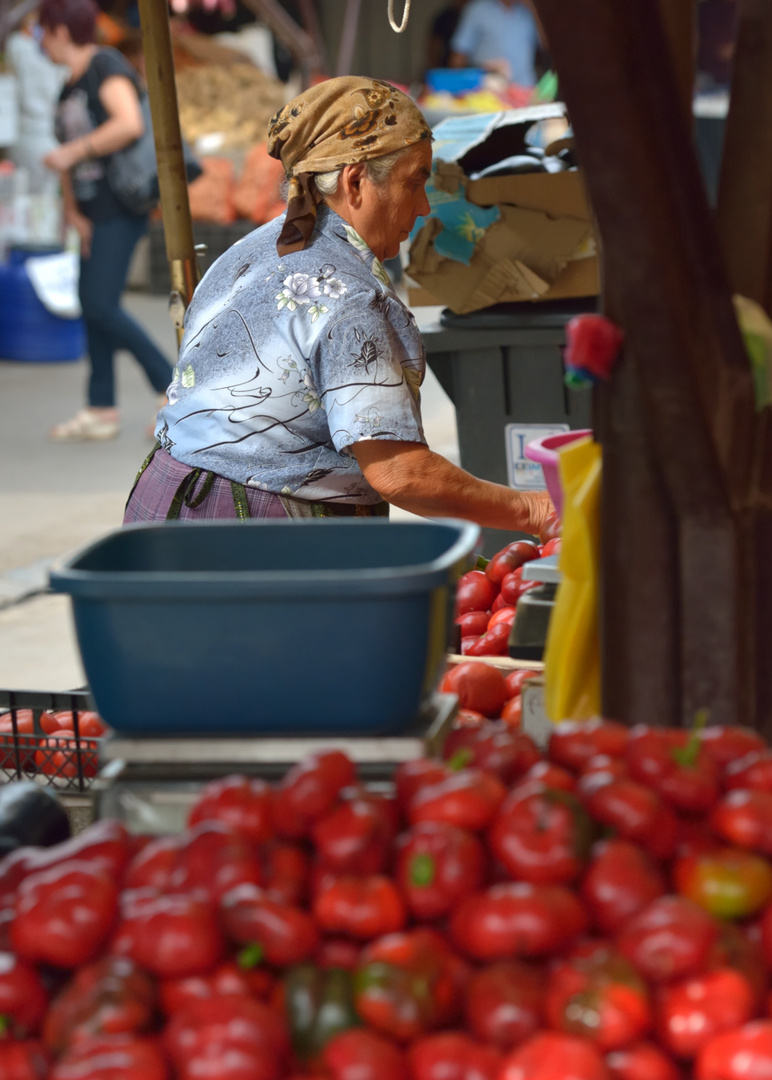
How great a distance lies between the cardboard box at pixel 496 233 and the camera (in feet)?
11.8

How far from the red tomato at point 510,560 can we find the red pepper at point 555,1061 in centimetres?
177

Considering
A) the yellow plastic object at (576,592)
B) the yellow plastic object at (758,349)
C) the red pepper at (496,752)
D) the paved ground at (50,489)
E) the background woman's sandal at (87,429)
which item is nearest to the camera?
the red pepper at (496,752)

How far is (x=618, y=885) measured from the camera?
1.12 m

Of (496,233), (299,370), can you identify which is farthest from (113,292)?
(299,370)

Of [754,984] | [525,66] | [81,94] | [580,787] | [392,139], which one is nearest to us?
[754,984]

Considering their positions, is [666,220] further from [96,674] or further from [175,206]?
[175,206]

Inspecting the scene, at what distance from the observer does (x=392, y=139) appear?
2439 millimetres

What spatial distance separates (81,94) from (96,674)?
18.2 ft

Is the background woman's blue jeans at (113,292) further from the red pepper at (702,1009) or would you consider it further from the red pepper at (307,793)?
the red pepper at (702,1009)

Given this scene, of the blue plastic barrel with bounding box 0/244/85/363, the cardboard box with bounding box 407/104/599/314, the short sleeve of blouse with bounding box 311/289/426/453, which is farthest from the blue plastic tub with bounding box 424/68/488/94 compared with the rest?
the short sleeve of blouse with bounding box 311/289/426/453

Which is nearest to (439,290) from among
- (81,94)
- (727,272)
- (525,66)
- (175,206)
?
(175,206)

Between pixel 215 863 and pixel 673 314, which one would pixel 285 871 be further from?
pixel 673 314

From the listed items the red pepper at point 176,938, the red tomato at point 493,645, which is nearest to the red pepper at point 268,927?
the red pepper at point 176,938

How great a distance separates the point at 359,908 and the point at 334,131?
1694mm
